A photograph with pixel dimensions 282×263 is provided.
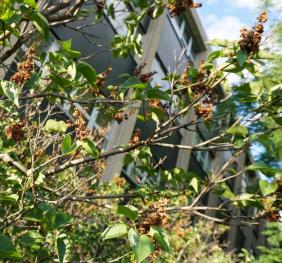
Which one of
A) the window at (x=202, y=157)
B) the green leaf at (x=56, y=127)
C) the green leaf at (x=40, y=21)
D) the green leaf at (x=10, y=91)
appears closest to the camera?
the green leaf at (x=10, y=91)

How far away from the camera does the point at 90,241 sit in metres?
8.02

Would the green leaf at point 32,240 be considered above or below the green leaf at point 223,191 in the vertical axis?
below

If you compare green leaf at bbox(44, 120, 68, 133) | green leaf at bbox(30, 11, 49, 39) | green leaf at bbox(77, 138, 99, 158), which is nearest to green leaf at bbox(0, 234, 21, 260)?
green leaf at bbox(77, 138, 99, 158)

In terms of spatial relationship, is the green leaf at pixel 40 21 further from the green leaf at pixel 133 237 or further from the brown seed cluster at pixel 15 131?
the green leaf at pixel 133 237

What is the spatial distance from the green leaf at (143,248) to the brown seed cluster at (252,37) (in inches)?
64.2

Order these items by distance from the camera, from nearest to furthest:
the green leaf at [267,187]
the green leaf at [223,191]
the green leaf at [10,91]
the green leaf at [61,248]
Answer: the green leaf at [61,248] < the green leaf at [10,91] < the green leaf at [267,187] < the green leaf at [223,191]

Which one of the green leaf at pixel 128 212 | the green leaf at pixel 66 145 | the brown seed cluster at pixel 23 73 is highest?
the brown seed cluster at pixel 23 73

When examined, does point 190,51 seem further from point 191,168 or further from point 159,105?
point 159,105

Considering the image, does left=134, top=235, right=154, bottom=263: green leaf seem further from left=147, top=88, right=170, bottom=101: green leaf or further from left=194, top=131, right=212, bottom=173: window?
left=194, top=131, right=212, bottom=173: window

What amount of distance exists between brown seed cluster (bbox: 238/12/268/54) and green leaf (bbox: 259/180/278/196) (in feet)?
3.22

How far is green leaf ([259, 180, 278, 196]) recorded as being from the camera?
258 centimetres

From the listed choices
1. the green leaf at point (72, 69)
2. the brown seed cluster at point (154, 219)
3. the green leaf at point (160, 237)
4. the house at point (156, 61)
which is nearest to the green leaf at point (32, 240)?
the brown seed cluster at point (154, 219)

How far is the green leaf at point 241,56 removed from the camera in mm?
2637

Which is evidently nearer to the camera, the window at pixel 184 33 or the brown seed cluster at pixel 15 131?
the brown seed cluster at pixel 15 131
